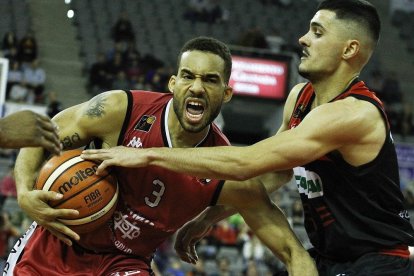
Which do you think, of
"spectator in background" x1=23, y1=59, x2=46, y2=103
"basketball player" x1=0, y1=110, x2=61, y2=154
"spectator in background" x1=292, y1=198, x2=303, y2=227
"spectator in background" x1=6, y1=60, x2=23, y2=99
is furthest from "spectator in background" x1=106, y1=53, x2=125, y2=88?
"basketball player" x1=0, y1=110, x2=61, y2=154

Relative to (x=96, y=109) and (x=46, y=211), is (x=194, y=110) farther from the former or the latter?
(x=46, y=211)

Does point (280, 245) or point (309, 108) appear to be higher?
point (309, 108)

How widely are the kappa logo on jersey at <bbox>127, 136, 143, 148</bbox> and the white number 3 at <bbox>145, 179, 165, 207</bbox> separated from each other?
219 mm

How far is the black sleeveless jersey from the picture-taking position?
4.09 meters

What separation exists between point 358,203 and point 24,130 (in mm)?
1777

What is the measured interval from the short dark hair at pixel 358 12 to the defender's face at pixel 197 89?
0.71 m

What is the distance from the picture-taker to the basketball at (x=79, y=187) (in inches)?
160

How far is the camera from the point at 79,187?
407 centimetres

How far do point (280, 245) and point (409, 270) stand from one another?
2.43 feet

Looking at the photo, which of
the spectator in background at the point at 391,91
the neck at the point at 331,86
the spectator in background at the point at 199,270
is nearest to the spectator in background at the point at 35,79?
the spectator in background at the point at 199,270

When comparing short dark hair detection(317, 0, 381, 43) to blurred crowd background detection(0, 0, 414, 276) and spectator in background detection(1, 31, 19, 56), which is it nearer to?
blurred crowd background detection(0, 0, 414, 276)

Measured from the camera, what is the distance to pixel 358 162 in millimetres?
4070

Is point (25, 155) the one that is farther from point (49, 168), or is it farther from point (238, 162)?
point (238, 162)

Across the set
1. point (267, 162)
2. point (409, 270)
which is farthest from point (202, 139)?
point (409, 270)
